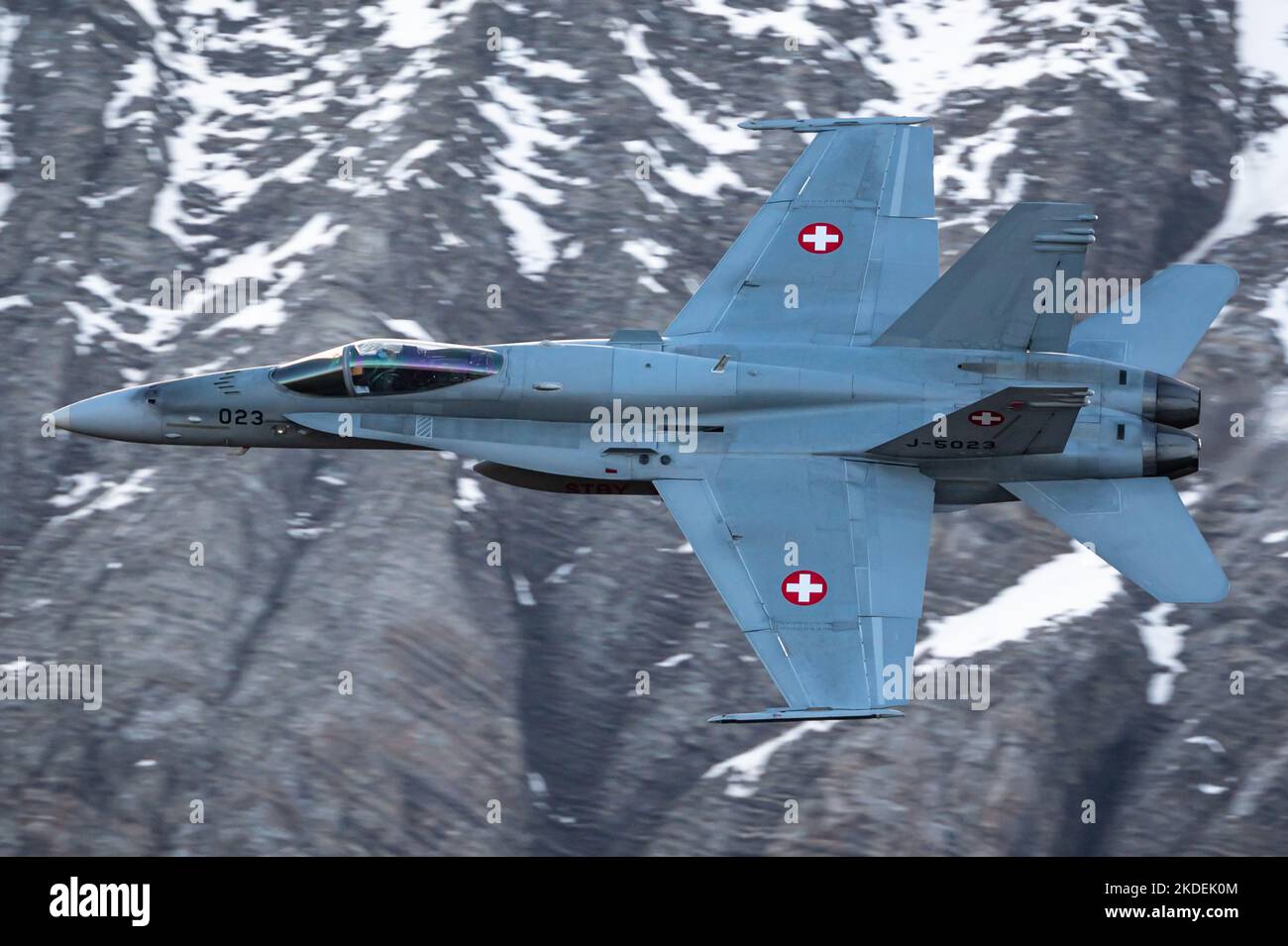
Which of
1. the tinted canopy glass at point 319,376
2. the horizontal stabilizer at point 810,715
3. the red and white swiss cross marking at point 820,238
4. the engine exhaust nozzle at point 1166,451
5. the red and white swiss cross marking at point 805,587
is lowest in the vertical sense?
the horizontal stabilizer at point 810,715

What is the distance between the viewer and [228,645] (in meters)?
47.2

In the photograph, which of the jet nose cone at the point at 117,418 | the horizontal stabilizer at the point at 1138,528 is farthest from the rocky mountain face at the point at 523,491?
the jet nose cone at the point at 117,418

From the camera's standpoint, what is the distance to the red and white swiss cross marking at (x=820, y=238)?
26.6 meters

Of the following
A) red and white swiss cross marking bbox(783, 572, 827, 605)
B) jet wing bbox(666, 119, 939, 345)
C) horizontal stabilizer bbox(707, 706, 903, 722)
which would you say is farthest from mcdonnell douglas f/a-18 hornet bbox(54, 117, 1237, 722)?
horizontal stabilizer bbox(707, 706, 903, 722)

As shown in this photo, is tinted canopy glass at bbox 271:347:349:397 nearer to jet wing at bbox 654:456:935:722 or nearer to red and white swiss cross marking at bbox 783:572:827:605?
jet wing at bbox 654:456:935:722

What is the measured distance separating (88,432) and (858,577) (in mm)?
11911

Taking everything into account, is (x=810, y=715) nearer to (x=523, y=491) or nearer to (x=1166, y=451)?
(x=1166, y=451)

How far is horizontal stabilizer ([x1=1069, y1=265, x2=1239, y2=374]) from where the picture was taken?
25.5m

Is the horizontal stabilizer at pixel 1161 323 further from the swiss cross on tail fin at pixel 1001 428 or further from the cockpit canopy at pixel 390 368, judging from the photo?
the cockpit canopy at pixel 390 368

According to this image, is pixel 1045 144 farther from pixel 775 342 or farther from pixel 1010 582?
pixel 775 342

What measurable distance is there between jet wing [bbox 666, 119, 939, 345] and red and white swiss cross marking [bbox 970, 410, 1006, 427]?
2280mm

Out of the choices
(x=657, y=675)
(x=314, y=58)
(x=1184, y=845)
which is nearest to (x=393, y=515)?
(x=657, y=675)

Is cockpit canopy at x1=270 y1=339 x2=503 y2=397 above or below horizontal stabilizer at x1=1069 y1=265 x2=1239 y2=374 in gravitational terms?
below

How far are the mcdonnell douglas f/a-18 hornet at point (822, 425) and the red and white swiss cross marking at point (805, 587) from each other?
20 millimetres
